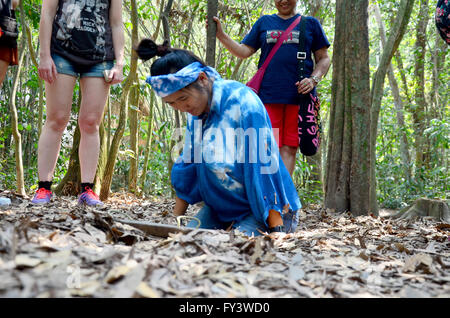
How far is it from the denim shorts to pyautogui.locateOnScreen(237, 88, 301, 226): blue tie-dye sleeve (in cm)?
122

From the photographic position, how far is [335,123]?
13.0 feet

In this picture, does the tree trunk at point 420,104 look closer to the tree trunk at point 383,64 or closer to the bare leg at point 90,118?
the tree trunk at point 383,64

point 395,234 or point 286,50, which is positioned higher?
point 286,50

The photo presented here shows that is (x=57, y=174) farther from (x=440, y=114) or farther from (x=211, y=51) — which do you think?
(x=440, y=114)

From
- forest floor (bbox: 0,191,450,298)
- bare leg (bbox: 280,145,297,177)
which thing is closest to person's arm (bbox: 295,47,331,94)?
bare leg (bbox: 280,145,297,177)

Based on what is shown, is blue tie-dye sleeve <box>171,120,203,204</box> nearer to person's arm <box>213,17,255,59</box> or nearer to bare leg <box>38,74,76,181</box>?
bare leg <box>38,74,76,181</box>

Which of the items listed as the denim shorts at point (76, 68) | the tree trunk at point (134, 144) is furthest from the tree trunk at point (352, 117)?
the tree trunk at point (134, 144)

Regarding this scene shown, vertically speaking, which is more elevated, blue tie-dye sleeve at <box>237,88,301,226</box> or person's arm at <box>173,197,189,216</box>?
blue tie-dye sleeve at <box>237,88,301,226</box>

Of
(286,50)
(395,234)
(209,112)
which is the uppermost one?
(286,50)

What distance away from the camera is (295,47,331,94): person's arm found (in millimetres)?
3260

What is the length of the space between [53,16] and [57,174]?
366 cm

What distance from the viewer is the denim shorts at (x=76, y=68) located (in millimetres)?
2926
